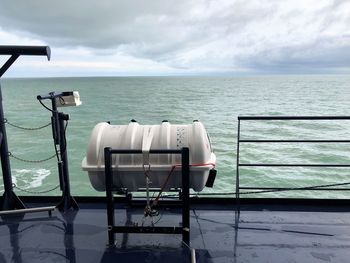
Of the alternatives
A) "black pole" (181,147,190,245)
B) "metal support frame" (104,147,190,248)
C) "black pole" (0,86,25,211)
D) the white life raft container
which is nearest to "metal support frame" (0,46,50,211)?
"black pole" (0,86,25,211)

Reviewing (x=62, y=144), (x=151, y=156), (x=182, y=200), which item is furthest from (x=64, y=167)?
(x=182, y=200)

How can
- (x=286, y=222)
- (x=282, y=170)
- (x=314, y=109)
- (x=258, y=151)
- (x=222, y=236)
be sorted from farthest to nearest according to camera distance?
(x=314, y=109) → (x=258, y=151) → (x=282, y=170) → (x=286, y=222) → (x=222, y=236)

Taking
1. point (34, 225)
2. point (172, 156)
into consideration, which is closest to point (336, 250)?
point (172, 156)

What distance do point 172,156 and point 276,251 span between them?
1188 mm

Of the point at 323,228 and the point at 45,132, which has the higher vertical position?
the point at 323,228

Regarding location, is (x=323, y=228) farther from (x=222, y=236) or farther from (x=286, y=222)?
(x=222, y=236)

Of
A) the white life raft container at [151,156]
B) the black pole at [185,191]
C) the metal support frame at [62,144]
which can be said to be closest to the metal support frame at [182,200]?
the black pole at [185,191]

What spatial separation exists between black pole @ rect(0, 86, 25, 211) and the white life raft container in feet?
3.62

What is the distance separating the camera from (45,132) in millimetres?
17094

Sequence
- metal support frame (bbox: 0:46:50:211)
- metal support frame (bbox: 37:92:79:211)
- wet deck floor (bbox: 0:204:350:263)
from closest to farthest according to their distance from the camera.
→ 1. wet deck floor (bbox: 0:204:350:263)
2. metal support frame (bbox: 0:46:50:211)
3. metal support frame (bbox: 37:92:79:211)

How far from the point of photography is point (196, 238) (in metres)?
2.78

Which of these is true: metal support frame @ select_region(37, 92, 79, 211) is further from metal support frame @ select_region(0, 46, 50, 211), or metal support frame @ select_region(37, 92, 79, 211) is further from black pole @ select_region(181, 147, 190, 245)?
black pole @ select_region(181, 147, 190, 245)

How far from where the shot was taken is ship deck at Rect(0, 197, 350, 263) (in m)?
2.51

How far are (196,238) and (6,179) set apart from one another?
2099 mm
